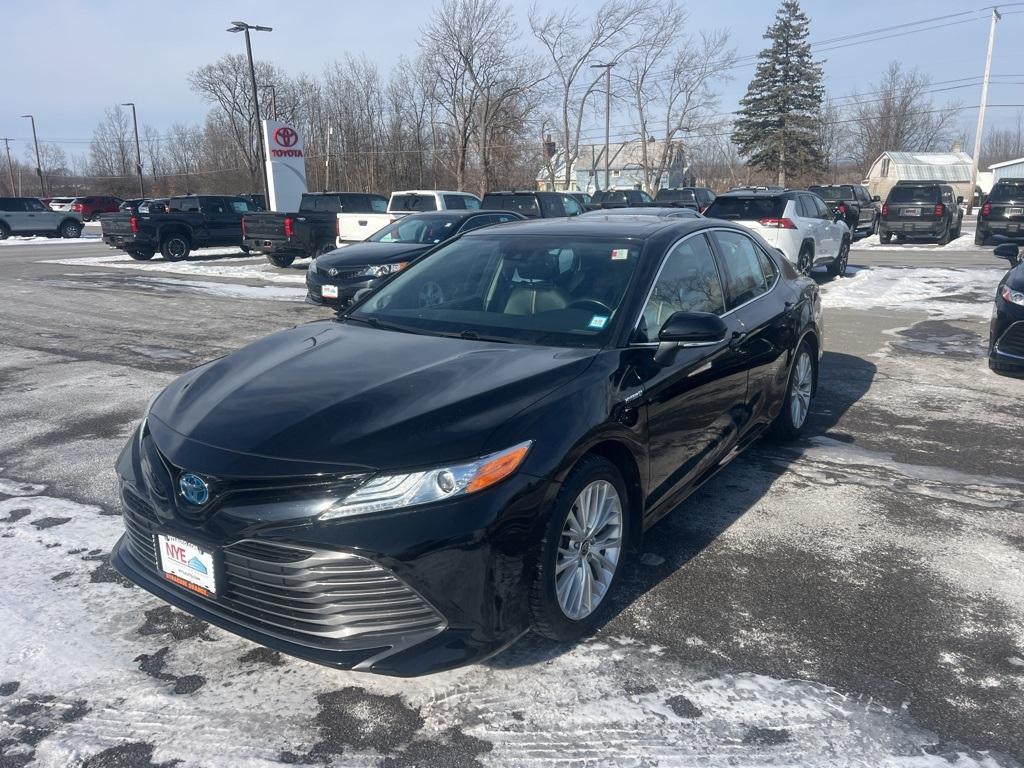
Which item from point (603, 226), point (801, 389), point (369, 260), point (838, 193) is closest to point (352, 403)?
point (603, 226)

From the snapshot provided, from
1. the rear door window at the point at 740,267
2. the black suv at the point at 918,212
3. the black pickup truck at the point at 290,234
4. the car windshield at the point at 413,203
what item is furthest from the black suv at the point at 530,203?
the rear door window at the point at 740,267

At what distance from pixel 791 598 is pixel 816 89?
61286 millimetres

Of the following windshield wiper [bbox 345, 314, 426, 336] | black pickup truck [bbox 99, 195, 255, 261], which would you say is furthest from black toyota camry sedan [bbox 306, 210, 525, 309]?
black pickup truck [bbox 99, 195, 255, 261]

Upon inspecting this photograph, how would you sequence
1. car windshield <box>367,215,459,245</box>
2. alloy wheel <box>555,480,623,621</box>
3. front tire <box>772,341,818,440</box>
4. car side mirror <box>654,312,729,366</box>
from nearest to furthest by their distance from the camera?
alloy wheel <box>555,480,623,621</box>
car side mirror <box>654,312,729,366</box>
front tire <box>772,341,818,440</box>
car windshield <box>367,215,459,245</box>

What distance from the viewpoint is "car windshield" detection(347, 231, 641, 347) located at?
3.75 metres

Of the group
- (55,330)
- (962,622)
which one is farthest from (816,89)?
(962,622)

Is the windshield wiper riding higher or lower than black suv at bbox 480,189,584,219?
lower

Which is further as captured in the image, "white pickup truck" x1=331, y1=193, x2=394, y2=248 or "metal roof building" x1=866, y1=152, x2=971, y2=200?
"metal roof building" x1=866, y1=152, x2=971, y2=200

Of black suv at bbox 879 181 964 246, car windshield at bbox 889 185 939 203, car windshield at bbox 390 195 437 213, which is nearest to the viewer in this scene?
car windshield at bbox 390 195 437 213

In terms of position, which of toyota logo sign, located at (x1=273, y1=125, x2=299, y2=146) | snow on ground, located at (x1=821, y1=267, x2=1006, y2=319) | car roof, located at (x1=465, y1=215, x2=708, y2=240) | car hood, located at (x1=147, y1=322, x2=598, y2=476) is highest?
toyota logo sign, located at (x1=273, y1=125, x2=299, y2=146)

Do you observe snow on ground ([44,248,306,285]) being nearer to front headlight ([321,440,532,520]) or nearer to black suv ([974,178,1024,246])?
front headlight ([321,440,532,520])

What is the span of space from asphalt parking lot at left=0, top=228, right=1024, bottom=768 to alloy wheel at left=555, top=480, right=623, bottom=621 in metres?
0.19

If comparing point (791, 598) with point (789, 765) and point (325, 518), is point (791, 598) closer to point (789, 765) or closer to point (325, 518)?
point (789, 765)

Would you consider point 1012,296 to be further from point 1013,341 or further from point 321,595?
point 321,595
